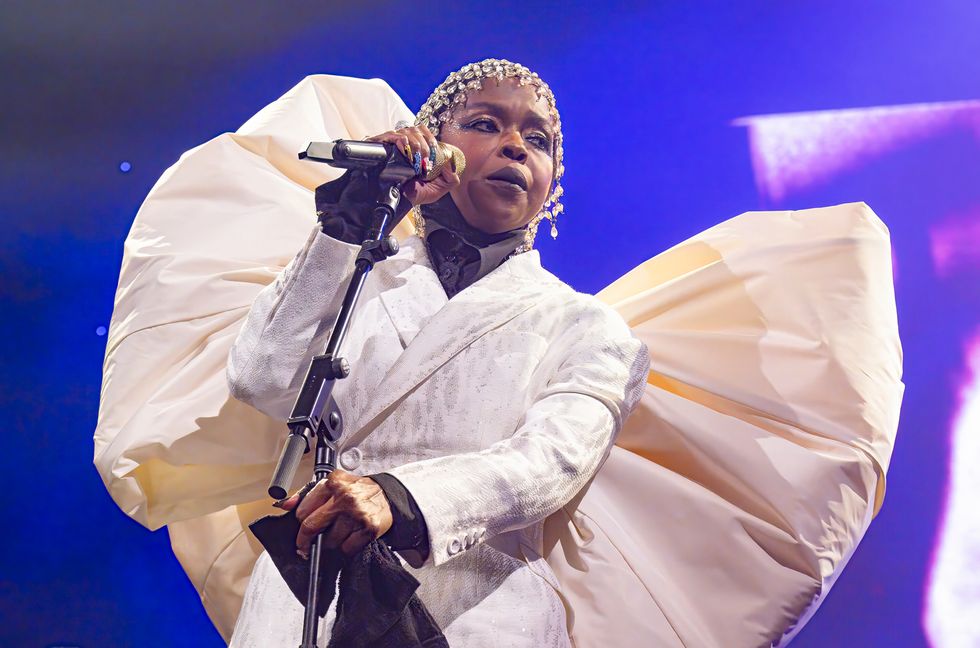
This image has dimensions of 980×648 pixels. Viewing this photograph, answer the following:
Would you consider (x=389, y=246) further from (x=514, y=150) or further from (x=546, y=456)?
(x=514, y=150)

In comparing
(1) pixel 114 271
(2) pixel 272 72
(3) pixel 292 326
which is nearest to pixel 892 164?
(3) pixel 292 326

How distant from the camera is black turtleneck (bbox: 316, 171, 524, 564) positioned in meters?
0.97

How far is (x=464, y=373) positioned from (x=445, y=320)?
89mm

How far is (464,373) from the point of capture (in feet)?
4.38

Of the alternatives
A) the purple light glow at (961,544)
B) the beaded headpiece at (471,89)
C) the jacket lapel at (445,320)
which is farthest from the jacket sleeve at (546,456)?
the purple light glow at (961,544)

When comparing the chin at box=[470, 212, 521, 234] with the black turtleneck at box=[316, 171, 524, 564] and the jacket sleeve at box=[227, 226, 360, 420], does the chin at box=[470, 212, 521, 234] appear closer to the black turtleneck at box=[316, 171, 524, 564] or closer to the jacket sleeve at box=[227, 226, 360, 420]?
the black turtleneck at box=[316, 171, 524, 564]

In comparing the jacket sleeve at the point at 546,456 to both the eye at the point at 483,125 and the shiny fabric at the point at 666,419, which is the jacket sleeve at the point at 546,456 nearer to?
the shiny fabric at the point at 666,419

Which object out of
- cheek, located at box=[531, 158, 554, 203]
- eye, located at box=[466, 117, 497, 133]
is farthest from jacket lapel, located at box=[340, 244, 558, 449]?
eye, located at box=[466, 117, 497, 133]

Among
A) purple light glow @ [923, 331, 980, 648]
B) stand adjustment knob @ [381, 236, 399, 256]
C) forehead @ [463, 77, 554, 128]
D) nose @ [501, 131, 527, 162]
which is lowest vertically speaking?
purple light glow @ [923, 331, 980, 648]

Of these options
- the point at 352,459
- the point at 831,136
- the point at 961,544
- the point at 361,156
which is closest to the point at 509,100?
the point at 361,156

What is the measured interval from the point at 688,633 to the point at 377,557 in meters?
0.54

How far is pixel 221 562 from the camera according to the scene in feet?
5.54

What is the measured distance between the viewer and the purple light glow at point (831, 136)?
194 cm

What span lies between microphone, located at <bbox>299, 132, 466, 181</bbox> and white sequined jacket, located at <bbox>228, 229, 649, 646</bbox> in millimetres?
164
